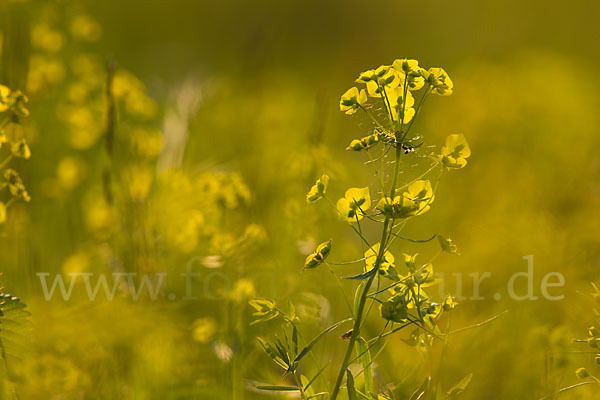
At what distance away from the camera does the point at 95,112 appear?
9.30 feet

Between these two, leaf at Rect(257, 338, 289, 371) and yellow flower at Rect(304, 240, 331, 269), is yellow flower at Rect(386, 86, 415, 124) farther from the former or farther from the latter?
leaf at Rect(257, 338, 289, 371)

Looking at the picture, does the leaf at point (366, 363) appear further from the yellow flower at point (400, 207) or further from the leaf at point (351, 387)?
the yellow flower at point (400, 207)

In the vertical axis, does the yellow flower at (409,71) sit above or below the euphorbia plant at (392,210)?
above

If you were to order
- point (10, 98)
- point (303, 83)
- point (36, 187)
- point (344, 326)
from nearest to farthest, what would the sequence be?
point (10, 98) < point (344, 326) < point (36, 187) < point (303, 83)

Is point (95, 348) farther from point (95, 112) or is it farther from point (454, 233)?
point (454, 233)

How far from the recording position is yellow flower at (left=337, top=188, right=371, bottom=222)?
1150 mm

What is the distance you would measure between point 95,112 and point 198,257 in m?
1.01

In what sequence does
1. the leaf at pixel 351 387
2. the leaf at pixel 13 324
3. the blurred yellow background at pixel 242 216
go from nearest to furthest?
the leaf at pixel 351 387 → the leaf at pixel 13 324 → the blurred yellow background at pixel 242 216

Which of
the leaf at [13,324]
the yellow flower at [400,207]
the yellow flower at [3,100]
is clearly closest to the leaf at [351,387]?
the yellow flower at [400,207]

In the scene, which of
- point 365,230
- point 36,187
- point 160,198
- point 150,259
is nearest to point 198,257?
point 150,259

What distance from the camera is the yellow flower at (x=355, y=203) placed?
115 centimetres

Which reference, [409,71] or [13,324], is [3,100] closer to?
[13,324]

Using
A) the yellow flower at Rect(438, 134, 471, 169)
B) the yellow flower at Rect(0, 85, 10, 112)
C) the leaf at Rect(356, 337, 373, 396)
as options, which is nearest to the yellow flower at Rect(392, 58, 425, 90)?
the yellow flower at Rect(438, 134, 471, 169)

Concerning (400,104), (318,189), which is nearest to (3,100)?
(318,189)
